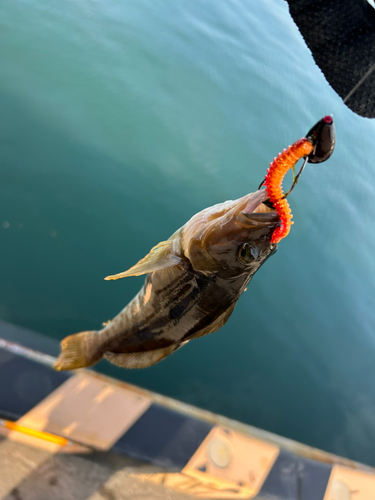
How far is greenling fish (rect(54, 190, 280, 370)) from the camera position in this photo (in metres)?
1.47

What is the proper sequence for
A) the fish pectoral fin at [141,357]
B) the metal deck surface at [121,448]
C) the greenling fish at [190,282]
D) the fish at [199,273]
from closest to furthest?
the fish at [199,273], the greenling fish at [190,282], the fish pectoral fin at [141,357], the metal deck surface at [121,448]

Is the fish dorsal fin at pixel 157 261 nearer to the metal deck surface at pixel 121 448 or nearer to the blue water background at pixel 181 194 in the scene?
the metal deck surface at pixel 121 448

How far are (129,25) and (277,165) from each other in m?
6.06

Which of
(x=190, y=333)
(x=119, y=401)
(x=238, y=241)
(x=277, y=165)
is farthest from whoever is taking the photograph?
(x=119, y=401)

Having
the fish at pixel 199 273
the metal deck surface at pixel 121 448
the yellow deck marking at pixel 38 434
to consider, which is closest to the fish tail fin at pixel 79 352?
the fish at pixel 199 273

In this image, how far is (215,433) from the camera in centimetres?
316

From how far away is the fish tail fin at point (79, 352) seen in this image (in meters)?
2.46

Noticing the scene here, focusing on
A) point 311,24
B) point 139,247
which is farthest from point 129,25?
point 311,24

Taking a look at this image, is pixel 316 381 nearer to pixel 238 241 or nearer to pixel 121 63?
pixel 238 241

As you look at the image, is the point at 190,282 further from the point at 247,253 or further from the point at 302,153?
the point at 302,153

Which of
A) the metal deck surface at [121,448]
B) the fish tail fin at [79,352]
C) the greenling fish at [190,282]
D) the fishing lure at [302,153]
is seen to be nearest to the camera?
the fishing lure at [302,153]

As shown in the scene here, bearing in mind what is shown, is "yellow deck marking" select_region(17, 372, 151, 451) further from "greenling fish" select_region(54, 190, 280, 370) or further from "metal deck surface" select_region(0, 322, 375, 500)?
"greenling fish" select_region(54, 190, 280, 370)

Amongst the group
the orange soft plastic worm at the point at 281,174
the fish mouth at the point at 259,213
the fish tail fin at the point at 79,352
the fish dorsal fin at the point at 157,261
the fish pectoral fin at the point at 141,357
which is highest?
the orange soft plastic worm at the point at 281,174

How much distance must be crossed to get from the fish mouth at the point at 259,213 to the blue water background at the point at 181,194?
2.72 m
